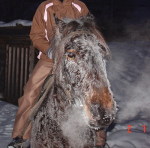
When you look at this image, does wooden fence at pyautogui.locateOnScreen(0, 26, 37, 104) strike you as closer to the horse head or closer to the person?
the person

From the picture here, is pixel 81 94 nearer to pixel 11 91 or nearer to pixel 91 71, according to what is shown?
pixel 91 71

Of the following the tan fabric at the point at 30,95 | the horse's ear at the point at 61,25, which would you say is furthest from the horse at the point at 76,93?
the tan fabric at the point at 30,95

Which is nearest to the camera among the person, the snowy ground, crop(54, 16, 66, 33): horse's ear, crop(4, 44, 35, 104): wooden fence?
crop(54, 16, 66, 33): horse's ear

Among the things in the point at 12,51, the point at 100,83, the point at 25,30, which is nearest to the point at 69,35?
the point at 100,83

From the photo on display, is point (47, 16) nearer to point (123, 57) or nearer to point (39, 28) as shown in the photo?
point (39, 28)

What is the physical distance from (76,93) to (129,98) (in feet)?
27.0

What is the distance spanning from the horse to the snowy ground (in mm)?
3128

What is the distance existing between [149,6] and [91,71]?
17772 mm

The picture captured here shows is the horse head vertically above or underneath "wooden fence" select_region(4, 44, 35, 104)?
above

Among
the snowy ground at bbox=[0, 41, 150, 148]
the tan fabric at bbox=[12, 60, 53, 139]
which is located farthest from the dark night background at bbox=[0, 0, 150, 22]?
the tan fabric at bbox=[12, 60, 53, 139]

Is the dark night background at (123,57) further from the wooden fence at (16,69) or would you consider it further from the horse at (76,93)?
the horse at (76,93)

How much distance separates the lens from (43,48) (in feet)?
10.9

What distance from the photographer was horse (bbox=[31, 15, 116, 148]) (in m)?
2.25

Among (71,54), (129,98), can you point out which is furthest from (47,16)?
(129,98)
